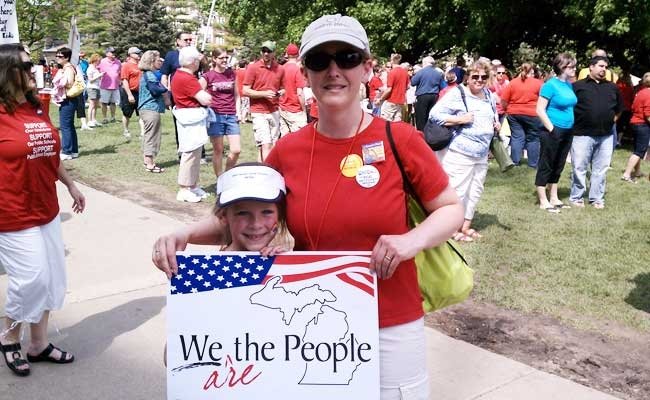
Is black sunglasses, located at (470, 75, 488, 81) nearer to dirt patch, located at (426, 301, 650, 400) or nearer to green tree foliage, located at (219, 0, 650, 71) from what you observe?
dirt patch, located at (426, 301, 650, 400)

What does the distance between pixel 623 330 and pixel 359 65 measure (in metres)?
3.75

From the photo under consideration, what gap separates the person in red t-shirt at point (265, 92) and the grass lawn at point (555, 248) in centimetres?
111

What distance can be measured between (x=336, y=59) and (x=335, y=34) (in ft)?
0.26

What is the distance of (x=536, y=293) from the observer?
5.54 meters

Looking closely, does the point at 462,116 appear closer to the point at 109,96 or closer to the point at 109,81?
the point at 109,81

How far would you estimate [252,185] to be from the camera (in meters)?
2.06

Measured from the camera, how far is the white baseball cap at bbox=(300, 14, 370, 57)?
6.47ft

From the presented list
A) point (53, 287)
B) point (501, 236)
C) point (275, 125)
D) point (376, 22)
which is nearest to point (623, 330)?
point (501, 236)

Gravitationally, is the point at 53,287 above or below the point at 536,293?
above

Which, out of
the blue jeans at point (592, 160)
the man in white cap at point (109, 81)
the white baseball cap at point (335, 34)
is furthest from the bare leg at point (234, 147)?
the man in white cap at point (109, 81)

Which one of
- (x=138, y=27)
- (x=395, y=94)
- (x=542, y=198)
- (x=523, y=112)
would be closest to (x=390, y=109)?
(x=395, y=94)

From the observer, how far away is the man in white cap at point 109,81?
57.4 ft

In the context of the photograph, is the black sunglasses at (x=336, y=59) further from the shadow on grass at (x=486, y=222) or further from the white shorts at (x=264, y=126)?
the white shorts at (x=264, y=126)

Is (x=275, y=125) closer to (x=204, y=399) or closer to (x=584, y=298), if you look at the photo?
(x=584, y=298)
